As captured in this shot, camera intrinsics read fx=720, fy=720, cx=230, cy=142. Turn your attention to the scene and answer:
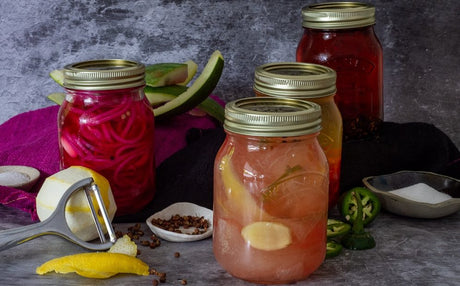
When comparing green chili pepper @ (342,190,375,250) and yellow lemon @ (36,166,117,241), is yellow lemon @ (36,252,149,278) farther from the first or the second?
green chili pepper @ (342,190,375,250)

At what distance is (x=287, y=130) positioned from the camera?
3.62ft

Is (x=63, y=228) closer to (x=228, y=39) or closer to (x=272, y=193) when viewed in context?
(x=272, y=193)

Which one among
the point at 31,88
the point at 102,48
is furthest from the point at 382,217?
the point at 31,88

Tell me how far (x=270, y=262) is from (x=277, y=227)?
6 centimetres

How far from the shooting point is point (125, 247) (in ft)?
4.17

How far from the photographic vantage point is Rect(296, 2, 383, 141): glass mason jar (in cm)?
151

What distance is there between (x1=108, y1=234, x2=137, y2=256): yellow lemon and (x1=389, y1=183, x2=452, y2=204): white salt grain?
0.55 m

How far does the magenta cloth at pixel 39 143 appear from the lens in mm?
1475

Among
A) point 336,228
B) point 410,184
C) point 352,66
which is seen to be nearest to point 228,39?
point 352,66

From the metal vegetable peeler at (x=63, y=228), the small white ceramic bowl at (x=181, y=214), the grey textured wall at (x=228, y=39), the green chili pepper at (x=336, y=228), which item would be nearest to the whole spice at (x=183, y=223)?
the small white ceramic bowl at (x=181, y=214)

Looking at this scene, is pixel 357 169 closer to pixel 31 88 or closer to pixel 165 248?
pixel 165 248

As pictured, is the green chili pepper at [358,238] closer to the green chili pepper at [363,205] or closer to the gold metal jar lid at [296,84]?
the green chili pepper at [363,205]

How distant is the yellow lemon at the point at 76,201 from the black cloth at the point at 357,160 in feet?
0.41

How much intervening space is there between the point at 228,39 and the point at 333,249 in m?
0.89
